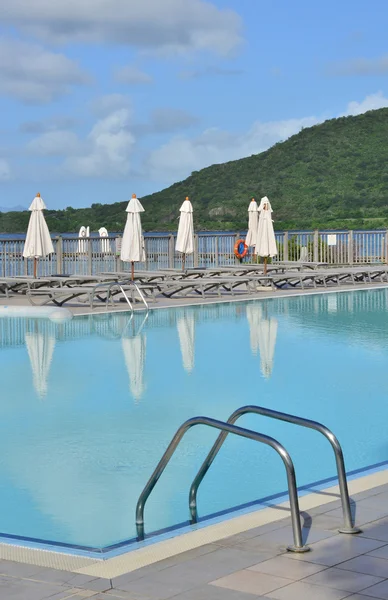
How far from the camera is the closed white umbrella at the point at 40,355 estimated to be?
1023 centimetres

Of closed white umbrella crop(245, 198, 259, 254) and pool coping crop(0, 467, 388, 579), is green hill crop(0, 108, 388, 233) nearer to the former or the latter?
closed white umbrella crop(245, 198, 259, 254)

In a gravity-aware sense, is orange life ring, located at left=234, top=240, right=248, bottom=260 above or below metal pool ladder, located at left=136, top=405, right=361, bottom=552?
above

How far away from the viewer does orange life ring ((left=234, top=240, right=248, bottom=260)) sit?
2656 centimetres

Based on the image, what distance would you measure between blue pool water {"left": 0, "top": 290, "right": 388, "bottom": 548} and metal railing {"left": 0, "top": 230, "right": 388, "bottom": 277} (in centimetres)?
751

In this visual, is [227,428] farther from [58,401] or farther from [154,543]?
[58,401]

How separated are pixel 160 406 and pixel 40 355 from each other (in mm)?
3666

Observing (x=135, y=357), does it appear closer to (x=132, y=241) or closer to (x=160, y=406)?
(x=160, y=406)

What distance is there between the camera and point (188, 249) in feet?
73.4

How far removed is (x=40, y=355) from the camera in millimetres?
12188

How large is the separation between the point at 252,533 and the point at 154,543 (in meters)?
0.46

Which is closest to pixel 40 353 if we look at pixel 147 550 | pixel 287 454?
pixel 147 550

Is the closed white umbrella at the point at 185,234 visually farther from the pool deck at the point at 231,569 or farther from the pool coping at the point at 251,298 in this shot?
the pool deck at the point at 231,569

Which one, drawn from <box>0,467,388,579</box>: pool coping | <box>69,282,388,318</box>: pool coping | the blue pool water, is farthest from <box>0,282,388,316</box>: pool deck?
<box>0,467,388,579</box>: pool coping

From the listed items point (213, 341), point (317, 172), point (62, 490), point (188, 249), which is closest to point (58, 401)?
point (62, 490)
